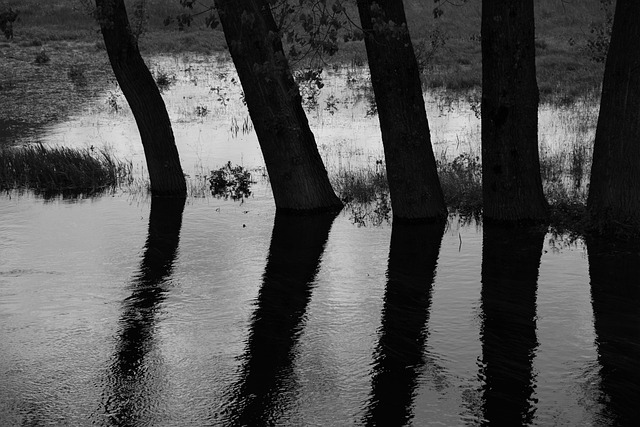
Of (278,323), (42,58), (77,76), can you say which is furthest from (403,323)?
(42,58)

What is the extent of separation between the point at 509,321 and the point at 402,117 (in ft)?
15.7

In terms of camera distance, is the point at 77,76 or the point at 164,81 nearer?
the point at 164,81

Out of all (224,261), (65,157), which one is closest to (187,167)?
(65,157)

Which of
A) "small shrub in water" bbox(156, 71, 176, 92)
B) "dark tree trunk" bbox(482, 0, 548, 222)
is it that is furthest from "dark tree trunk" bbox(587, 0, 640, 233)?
"small shrub in water" bbox(156, 71, 176, 92)

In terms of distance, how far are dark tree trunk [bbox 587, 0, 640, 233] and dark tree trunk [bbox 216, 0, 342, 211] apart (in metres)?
4.55

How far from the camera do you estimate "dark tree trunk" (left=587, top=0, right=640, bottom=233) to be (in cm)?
1248

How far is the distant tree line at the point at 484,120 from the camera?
502 inches

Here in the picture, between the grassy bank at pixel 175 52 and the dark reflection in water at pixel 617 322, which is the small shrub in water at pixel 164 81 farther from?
the dark reflection in water at pixel 617 322

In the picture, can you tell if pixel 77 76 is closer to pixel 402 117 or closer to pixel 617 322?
pixel 402 117

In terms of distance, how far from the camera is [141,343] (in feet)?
30.4

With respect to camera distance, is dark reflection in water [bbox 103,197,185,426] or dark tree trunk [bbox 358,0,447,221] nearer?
dark reflection in water [bbox 103,197,185,426]

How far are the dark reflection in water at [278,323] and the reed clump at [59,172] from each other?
16.0 ft

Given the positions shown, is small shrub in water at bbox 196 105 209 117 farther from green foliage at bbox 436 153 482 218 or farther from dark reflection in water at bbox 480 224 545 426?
dark reflection in water at bbox 480 224 545 426

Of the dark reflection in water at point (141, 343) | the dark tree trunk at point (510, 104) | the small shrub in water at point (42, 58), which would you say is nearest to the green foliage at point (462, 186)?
the dark tree trunk at point (510, 104)
